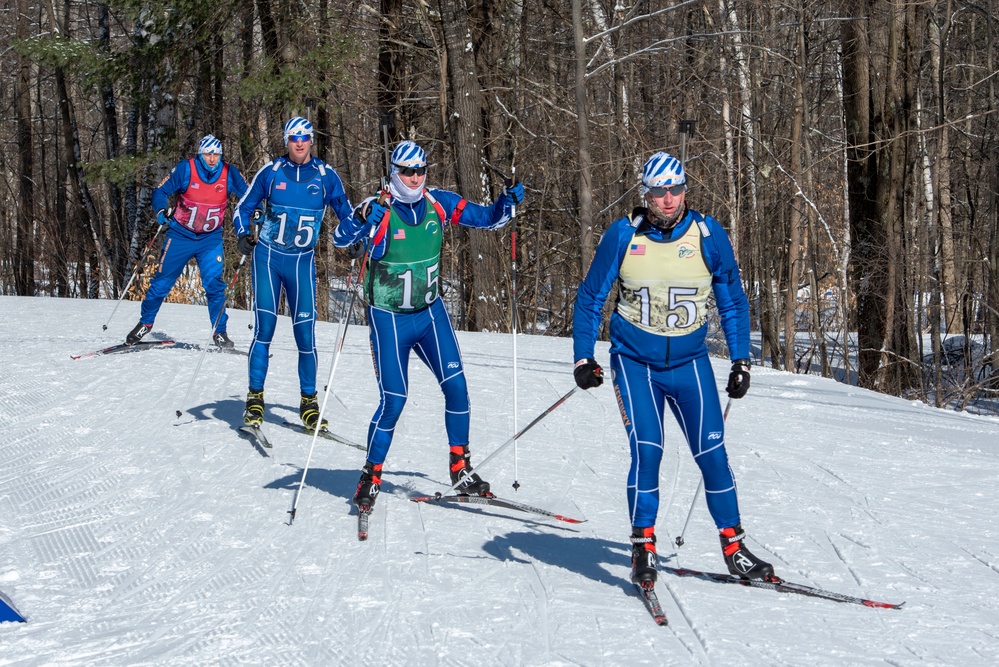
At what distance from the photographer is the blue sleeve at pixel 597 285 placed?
573cm

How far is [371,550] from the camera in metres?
6.80

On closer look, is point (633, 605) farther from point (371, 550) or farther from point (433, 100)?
point (433, 100)

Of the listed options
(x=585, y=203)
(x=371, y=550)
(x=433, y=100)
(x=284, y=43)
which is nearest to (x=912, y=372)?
(x=585, y=203)

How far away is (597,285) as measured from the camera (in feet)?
18.9

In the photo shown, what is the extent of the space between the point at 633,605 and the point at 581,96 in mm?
14709

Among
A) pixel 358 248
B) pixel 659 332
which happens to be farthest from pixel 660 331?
pixel 358 248

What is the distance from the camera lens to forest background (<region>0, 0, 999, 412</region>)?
19.0m

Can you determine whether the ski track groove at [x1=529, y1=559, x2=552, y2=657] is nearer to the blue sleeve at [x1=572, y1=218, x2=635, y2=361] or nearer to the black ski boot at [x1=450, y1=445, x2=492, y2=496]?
the blue sleeve at [x1=572, y1=218, x2=635, y2=361]

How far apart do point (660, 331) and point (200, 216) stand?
7362 millimetres

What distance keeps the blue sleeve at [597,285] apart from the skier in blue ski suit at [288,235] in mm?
3631

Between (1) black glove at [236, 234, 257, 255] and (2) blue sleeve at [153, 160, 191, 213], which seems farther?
(2) blue sleeve at [153, 160, 191, 213]

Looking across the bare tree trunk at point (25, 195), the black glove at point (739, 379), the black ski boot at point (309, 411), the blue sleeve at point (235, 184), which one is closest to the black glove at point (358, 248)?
the black glove at point (739, 379)

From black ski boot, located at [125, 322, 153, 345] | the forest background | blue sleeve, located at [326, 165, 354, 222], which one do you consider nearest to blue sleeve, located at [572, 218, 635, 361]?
blue sleeve, located at [326, 165, 354, 222]

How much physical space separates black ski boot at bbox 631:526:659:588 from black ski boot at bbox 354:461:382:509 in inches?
83.3
